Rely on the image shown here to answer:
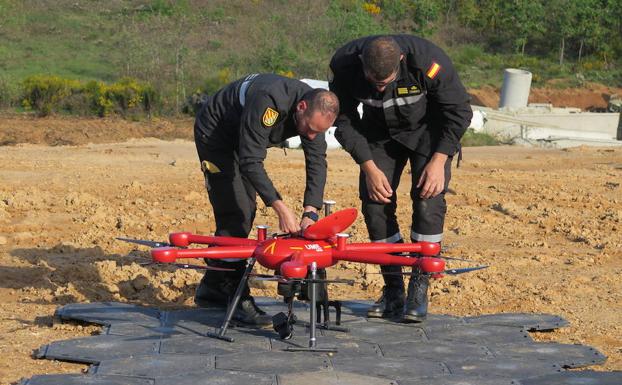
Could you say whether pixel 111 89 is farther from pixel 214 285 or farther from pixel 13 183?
pixel 214 285

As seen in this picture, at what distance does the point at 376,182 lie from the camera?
661 centimetres

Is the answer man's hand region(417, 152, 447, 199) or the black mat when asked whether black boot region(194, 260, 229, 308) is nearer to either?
the black mat

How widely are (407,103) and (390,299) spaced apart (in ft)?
4.29

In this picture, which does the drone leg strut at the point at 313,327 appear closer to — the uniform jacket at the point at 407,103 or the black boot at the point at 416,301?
the black boot at the point at 416,301

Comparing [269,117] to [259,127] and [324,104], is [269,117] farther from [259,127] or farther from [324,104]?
[324,104]

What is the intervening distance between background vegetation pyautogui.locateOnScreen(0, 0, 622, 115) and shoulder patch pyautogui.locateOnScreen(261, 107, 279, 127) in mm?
14363

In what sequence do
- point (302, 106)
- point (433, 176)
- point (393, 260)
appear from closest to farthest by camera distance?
point (302, 106)
point (393, 260)
point (433, 176)

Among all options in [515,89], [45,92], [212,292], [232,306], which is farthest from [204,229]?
[515,89]

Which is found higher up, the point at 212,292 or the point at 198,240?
the point at 198,240

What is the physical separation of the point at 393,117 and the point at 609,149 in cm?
1202

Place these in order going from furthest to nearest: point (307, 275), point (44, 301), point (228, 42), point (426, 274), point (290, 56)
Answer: point (228, 42)
point (290, 56)
point (44, 301)
point (426, 274)
point (307, 275)

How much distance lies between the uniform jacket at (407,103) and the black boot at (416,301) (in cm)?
81

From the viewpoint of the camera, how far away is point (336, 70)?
6.57 m

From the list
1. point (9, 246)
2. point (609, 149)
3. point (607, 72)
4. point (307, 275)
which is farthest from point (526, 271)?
point (607, 72)
